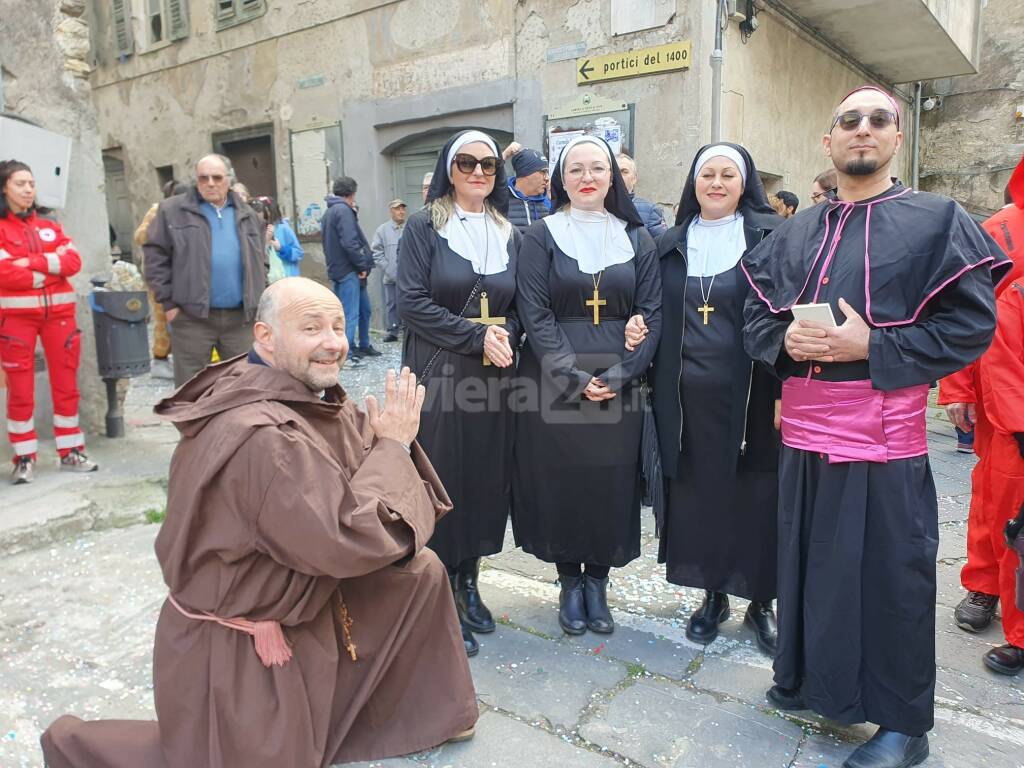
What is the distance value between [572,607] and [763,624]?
814 millimetres

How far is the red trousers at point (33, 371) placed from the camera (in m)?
4.81

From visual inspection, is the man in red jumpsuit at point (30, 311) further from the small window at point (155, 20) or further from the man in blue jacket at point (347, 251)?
the small window at point (155, 20)

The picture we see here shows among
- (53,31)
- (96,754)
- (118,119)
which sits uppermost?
(118,119)

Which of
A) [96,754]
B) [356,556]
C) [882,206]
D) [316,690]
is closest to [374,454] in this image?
→ [356,556]

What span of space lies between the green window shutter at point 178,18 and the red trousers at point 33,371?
30.1 feet

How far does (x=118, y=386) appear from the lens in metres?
5.93

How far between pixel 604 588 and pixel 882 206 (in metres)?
1.96

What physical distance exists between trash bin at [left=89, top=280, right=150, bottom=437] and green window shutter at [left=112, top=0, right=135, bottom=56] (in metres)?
9.82

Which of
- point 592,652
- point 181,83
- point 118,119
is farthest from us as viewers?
point 118,119

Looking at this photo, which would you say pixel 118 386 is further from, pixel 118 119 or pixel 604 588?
pixel 118 119

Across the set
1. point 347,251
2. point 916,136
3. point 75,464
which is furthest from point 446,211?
point 916,136

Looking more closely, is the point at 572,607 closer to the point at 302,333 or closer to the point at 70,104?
the point at 302,333

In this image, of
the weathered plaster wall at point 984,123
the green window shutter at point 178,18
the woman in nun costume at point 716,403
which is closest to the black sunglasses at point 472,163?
the woman in nun costume at point 716,403

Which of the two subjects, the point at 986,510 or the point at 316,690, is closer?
the point at 316,690
